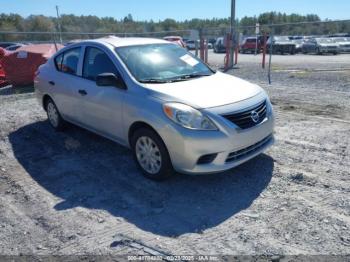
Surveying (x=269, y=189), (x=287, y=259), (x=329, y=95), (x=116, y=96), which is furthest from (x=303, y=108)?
(x=287, y=259)

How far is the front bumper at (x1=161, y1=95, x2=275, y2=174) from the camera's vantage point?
4219 millimetres

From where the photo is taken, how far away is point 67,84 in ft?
20.4

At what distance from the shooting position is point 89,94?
18.4 feet

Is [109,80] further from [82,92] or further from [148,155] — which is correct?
[148,155]

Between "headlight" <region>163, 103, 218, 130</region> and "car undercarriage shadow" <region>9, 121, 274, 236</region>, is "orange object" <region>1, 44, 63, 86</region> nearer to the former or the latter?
"car undercarriage shadow" <region>9, 121, 274, 236</region>

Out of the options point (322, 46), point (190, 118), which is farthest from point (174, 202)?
point (322, 46)

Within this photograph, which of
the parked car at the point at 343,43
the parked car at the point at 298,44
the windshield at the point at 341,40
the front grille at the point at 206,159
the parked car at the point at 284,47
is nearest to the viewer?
the front grille at the point at 206,159

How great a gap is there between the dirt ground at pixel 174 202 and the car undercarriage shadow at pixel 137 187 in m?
0.01

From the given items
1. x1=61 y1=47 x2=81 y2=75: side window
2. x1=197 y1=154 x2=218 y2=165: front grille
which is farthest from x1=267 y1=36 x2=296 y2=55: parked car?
x1=197 y1=154 x2=218 y2=165: front grille

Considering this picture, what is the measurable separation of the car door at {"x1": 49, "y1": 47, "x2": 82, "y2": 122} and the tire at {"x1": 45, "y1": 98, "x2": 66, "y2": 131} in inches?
9.3

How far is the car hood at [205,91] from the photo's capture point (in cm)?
441

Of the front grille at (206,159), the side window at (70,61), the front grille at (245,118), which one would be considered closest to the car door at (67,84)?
the side window at (70,61)

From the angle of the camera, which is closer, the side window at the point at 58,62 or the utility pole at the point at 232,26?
the side window at the point at 58,62

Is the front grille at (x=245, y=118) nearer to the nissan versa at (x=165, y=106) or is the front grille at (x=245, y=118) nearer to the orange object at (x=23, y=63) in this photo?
the nissan versa at (x=165, y=106)
